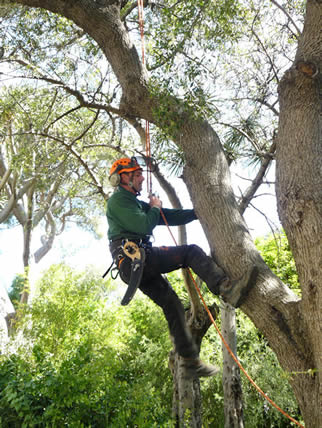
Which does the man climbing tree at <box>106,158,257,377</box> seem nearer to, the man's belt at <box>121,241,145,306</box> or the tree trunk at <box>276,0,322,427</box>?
the man's belt at <box>121,241,145,306</box>

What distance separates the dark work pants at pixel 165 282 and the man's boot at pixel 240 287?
427 millimetres

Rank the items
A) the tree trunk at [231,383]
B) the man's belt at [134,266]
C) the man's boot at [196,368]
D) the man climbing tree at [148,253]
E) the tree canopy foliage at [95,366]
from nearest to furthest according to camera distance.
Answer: the man's belt at [134,266] < the man climbing tree at [148,253] < the man's boot at [196,368] < the tree canopy foliage at [95,366] < the tree trunk at [231,383]

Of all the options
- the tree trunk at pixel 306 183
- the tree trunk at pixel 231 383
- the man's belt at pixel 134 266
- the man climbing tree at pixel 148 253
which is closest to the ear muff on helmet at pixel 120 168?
the man climbing tree at pixel 148 253

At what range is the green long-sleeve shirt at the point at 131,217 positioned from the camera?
352 cm

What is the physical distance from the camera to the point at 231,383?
17.8ft

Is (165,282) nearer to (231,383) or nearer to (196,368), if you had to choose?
(196,368)

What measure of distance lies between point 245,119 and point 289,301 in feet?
11.1

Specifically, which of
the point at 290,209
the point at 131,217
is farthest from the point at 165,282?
the point at 290,209

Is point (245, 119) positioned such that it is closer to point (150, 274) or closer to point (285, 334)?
point (150, 274)

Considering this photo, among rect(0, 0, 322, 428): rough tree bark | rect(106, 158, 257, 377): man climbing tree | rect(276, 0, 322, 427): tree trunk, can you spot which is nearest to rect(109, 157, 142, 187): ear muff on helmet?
rect(106, 158, 257, 377): man climbing tree

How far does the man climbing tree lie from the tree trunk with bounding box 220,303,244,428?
4.98 ft

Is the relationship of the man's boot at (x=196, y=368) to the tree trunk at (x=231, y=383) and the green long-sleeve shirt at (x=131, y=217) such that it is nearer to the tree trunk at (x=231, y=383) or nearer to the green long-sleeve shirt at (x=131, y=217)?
the green long-sleeve shirt at (x=131, y=217)

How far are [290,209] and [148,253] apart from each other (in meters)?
1.33

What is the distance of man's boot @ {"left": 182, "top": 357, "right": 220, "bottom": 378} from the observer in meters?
3.87
